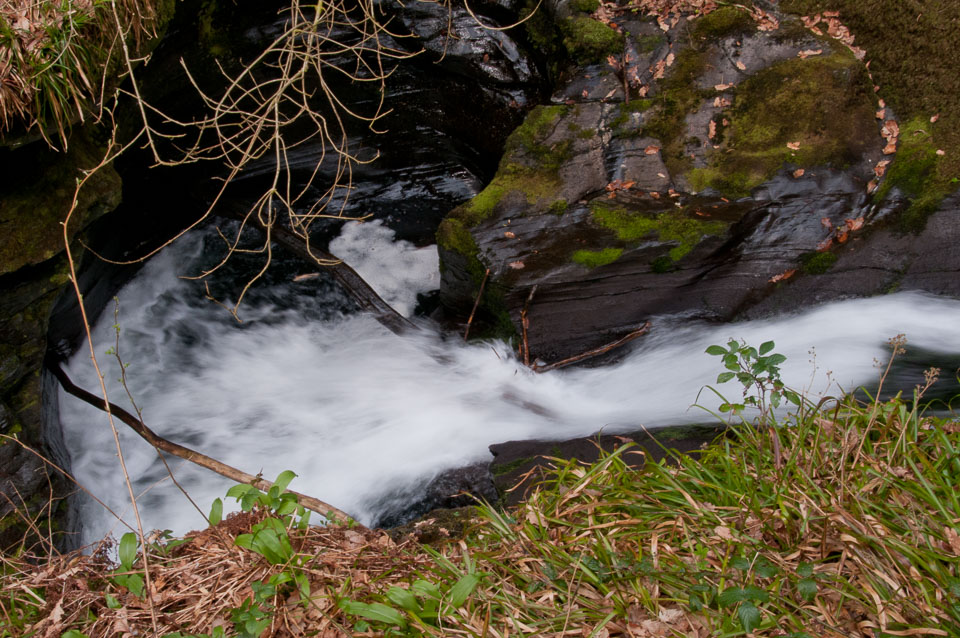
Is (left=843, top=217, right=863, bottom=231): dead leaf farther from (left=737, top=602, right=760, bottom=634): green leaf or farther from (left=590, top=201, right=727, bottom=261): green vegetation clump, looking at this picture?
(left=737, top=602, right=760, bottom=634): green leaf

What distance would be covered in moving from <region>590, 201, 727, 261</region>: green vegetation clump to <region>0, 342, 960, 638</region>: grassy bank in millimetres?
2118

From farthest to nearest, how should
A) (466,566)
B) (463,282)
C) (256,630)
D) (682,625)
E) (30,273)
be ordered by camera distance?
(463,282) < (30,273) < (466,566) < (256,630) < (682,625)

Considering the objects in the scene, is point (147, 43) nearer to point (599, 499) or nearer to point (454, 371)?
point (454, 371)

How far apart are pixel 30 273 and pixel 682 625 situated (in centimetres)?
459

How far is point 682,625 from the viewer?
82.0 inches

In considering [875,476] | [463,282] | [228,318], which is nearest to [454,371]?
[463,282]

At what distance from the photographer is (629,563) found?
231 centimetres

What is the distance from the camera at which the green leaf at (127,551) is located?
262 cm

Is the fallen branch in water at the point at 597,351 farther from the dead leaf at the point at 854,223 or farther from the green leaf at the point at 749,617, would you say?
the green leaf at the point at 749,617

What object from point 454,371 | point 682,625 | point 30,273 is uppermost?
point 30,273

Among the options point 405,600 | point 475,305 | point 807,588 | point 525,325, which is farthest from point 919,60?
point 405,600

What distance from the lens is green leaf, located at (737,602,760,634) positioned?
6.39 ft

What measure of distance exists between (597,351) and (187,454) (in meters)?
3.15

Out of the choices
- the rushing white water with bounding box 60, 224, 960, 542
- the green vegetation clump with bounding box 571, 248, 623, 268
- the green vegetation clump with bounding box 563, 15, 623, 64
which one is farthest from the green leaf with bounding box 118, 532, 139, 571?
the green vegetation clump with bounding box 563, 15, 623, 64
